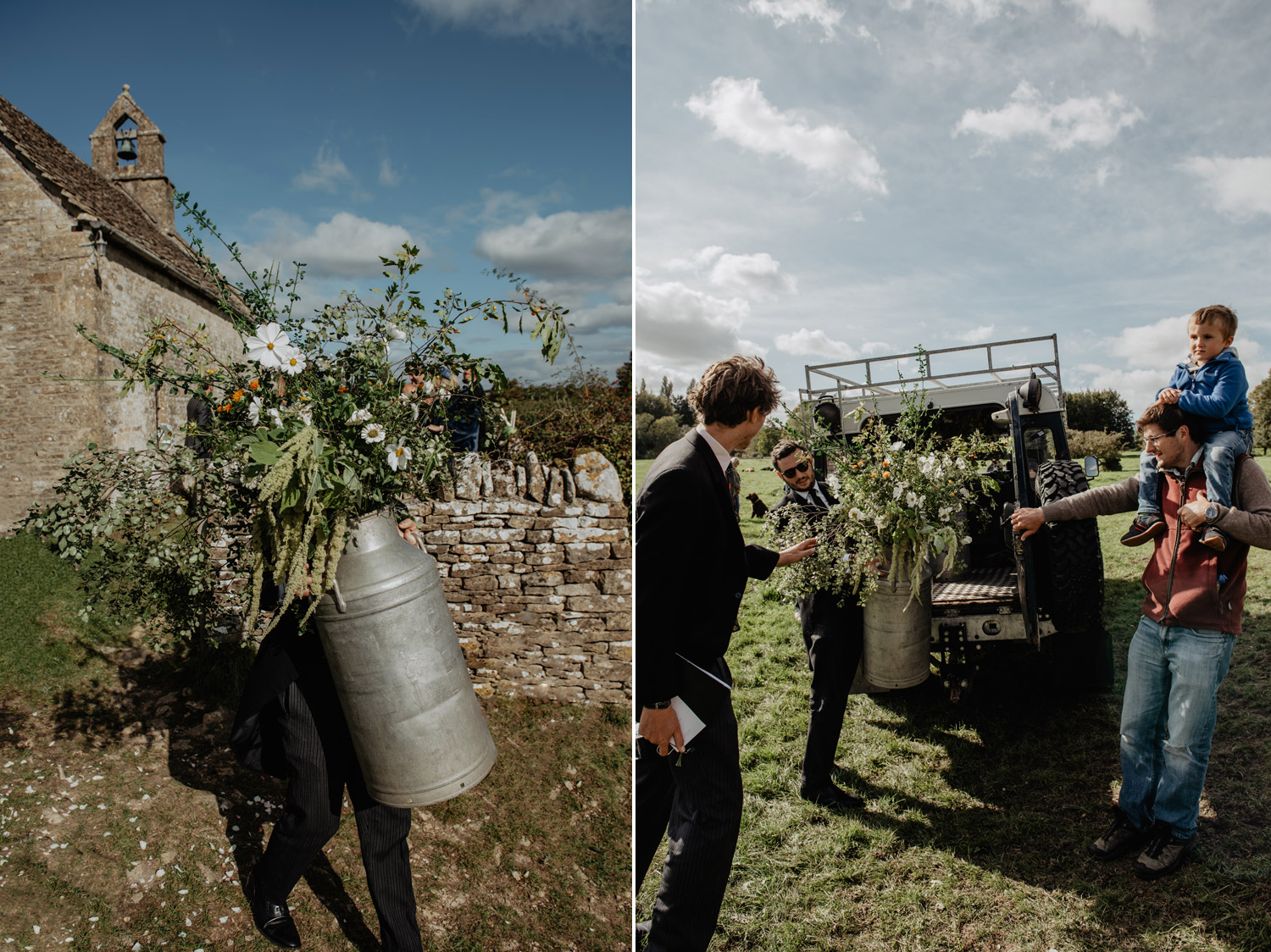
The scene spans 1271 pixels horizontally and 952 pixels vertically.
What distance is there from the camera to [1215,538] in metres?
3.03

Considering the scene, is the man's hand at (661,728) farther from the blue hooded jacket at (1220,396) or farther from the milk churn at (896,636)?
the blue hooded jacket at (1220,396)

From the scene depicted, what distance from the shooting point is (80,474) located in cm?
310

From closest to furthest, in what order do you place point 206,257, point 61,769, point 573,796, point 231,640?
1. point 206,257
2. point 61,769
3. point 573,796
4. point 231,640

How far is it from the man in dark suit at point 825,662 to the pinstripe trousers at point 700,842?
1.55m

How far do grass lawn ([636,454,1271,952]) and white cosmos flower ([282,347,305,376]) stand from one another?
291cm

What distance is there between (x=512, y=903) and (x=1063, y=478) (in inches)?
163

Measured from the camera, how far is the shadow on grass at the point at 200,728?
3814 millimetres

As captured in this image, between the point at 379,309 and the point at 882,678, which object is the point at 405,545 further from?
the point at 882,678

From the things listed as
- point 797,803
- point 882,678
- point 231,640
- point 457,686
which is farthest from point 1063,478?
point 231,640

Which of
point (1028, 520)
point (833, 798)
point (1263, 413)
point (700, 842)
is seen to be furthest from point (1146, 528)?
point (1263, 413)

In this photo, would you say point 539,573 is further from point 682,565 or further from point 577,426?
point 682,565

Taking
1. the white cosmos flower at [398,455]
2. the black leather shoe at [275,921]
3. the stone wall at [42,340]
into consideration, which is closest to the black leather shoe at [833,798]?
the black leather shoe at [275,921]

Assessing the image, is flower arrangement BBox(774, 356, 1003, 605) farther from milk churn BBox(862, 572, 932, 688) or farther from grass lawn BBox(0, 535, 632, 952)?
grass lawn BBox(0, 535, 632, 952)

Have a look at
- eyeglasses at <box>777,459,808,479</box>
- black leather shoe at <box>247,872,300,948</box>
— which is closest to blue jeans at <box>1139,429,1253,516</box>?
eyeglasses at <box>777,459,808,479</box>
